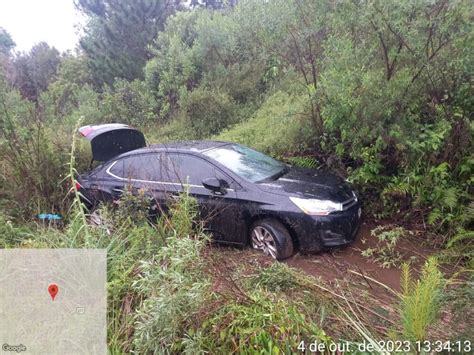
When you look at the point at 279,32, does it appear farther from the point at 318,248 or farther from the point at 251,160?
the point at 318,248

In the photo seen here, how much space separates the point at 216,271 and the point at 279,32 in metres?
4.85

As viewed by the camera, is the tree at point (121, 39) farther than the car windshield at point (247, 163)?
Yes

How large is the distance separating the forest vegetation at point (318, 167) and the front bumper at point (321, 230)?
0.60m

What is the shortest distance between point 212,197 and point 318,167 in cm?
264

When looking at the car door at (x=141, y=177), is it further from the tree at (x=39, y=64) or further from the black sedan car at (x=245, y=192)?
the tree at (x=39, y=64)

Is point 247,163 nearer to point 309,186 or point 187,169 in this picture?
point 187,169

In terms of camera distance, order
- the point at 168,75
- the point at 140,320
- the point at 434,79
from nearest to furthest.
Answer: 1. the point at 140,320
2. the point at 434,79
3. the point at 168,75

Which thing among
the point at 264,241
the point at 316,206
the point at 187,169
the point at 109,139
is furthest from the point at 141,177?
the point at 316,206

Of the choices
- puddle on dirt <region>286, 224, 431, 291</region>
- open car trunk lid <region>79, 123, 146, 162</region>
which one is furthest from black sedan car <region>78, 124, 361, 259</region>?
open car trunk lid <region>79, 123, 146, 162</region>

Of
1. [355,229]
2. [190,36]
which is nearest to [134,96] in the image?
[190,36]

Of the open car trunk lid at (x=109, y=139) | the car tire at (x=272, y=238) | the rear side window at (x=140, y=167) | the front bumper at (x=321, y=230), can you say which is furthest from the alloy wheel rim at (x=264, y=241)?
the open car trunk lid at (x=109, y=139)

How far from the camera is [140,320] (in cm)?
287

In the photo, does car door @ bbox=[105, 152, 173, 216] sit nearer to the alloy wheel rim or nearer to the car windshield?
the car windshield

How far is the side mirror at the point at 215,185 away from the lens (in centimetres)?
485
